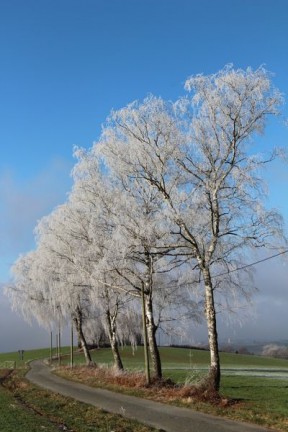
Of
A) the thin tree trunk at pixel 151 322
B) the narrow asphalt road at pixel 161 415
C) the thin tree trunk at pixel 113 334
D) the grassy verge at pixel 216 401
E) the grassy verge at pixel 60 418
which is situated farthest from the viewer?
the thin tree trunk at pixel 113 334

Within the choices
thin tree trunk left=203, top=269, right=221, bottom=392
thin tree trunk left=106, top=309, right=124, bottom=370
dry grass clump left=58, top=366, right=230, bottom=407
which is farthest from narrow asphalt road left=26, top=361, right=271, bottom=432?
thin tree trunk left=106, top=309, right=124, bottom=370

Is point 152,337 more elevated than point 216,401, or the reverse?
point 152,337

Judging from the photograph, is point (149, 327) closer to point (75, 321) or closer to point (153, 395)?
point (153, 395)

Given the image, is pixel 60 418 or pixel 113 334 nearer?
pixel 60 418

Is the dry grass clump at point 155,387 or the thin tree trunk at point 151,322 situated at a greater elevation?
the thin tree trunk at point 151,322

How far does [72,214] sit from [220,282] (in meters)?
8.27

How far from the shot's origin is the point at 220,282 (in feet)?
61.8

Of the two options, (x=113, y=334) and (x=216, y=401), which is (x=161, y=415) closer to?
(x=216, y=401)

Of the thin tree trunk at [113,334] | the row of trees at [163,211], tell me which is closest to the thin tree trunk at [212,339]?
the row of trees at [163,211]

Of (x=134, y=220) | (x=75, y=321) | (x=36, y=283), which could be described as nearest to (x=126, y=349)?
(x=75, y=321)

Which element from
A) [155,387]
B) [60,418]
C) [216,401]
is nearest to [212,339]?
[216,401]

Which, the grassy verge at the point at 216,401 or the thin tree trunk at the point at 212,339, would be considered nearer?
the grassy verge at the point at 216,401

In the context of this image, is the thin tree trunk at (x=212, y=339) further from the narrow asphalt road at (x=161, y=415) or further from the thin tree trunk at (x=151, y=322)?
the thin tree trunk at (x=151, y=322)

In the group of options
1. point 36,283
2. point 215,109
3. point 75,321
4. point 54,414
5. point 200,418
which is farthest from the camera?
point 75,321
